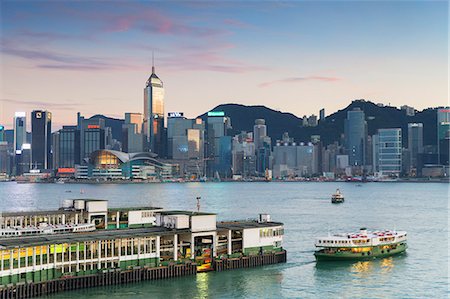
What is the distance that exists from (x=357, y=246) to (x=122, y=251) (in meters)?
18.7

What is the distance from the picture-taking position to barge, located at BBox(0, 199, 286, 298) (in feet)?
105

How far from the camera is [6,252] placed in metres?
31.1

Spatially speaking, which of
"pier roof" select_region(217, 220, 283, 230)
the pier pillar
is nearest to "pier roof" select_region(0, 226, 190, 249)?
the pier pillar

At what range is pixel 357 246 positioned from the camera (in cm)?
4672

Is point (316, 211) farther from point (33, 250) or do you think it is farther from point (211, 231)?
point (33, 250)

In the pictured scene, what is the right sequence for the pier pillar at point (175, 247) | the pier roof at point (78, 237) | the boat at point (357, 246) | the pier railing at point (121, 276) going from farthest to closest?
the boat at point (357, 246) < the pier pillar at point (175, 247) < the pier roof at point (78, 237) < the pier railing at point (121, 276)

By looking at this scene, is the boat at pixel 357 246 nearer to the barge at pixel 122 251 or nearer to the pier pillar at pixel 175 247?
the barge at pixel 122 251

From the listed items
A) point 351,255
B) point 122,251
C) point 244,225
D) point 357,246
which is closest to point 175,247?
point 122,251

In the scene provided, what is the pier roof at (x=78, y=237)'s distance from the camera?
3278 cm

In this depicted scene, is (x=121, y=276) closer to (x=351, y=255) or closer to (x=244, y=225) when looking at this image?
(x=244, y=225)

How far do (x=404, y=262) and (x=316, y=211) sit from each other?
49.5 metres

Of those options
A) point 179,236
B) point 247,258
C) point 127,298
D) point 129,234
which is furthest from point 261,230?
point 127,298

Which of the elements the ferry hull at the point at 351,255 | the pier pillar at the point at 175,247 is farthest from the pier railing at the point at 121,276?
the ferry hull at the point at 351,255

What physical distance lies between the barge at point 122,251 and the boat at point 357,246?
4.10m
